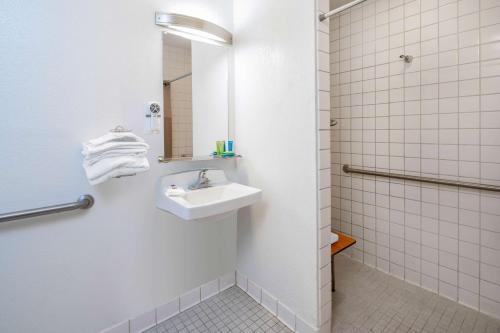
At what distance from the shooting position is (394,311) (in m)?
1.66

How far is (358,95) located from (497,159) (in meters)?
1.04

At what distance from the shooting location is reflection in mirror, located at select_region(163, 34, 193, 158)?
154 cm

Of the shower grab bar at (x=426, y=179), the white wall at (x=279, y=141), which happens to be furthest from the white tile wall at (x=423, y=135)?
the white wall at (x=279, y=141)

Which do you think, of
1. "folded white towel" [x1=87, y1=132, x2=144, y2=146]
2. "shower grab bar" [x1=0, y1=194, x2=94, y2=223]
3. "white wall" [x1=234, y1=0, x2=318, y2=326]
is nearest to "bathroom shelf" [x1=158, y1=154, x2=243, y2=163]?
"white wall" [x1=234, y1=0, x2=318, y2=326]

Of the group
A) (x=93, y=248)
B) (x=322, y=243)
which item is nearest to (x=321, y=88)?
(x=322, y=243)

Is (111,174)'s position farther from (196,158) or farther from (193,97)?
(193,97)

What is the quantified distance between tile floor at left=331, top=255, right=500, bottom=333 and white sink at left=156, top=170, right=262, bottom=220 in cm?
97

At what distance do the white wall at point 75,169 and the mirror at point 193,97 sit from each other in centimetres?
8

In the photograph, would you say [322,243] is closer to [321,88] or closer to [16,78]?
Answer: [321,88]

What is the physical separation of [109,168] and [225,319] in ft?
3.84

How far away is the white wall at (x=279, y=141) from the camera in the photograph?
1.41 metres

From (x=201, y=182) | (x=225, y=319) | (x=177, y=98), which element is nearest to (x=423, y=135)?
(x=201, y=182)

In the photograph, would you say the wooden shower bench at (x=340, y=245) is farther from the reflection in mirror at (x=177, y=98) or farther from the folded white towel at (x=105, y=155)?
the folded white towel at (x=105, y=155)

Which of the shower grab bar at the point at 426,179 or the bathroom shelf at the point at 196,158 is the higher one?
the bathroom shelf at the point at 196,158
